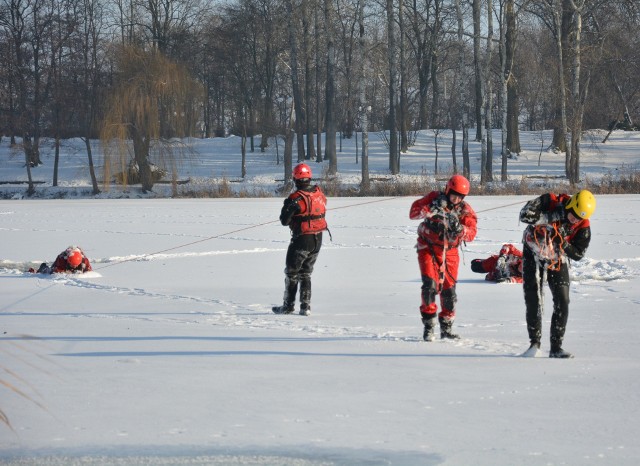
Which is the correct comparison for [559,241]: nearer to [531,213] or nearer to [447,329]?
[531,213]

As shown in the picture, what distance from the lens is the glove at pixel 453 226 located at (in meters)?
8.22

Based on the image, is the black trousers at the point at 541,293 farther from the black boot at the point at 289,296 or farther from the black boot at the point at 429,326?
the black boot at the point at 289,296

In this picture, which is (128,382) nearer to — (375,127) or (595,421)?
(595,421)

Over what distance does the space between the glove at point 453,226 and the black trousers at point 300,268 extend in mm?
2170

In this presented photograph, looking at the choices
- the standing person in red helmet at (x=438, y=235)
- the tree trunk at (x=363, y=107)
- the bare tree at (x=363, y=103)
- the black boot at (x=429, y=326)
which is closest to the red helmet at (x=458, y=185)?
the standing person in red helmet at (x=438, y=235)

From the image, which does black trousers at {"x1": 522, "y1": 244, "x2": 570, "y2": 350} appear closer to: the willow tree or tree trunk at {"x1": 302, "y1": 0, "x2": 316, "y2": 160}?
the willow tree

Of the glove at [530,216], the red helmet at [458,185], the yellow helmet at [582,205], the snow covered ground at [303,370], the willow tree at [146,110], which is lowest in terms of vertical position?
the snow covered ground at [303,370]

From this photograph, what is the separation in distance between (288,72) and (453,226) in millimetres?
51041

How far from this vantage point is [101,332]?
354 inches

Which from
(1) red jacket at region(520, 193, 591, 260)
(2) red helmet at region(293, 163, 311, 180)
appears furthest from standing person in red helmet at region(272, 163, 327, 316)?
(1) red jacket at region(520, 193, 591, 260)

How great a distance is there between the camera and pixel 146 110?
35.6 metres

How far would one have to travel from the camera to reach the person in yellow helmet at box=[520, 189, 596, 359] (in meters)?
7.30

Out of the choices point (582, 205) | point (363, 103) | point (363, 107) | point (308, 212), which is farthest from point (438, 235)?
point (363, 103)

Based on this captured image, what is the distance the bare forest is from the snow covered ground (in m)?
21.3
